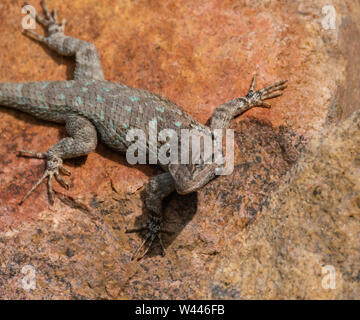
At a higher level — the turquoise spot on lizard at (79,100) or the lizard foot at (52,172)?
the turquoise spot on lizard at (79,100)

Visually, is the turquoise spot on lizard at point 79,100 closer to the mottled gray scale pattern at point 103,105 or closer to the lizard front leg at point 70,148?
the mottled gray scale pattern at point 103,105

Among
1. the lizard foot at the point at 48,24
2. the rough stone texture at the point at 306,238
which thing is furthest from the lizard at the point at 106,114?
the lizard foot at the point at 48,24

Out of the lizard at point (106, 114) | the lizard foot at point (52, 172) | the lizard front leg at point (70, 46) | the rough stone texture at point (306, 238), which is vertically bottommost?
the rough stone texture at point (306, 238)

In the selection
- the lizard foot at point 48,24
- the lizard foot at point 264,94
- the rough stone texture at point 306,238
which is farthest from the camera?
the lizard foot at point 48,24

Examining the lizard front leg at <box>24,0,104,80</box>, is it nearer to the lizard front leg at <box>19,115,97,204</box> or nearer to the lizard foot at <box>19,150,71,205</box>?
the lizard front leg at <box>19,115,97,204</box>

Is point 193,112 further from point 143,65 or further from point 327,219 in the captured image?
point 327,219

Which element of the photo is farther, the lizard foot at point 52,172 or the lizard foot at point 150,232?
the lizard foot at point 52,172

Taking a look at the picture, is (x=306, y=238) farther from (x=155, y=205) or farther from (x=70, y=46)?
(x=70, y=46)
